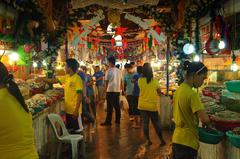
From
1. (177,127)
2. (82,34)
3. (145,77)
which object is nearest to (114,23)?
(82,34)

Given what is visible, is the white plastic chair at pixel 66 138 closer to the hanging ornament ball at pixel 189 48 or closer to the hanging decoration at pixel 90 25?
the hanging ornament ball at pixel 189 48

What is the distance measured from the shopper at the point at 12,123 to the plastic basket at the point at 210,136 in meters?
2.29

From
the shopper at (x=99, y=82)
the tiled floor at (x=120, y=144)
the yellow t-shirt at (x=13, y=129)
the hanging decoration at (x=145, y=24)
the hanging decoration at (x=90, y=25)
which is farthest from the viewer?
the shopper at (x=99, y=82)

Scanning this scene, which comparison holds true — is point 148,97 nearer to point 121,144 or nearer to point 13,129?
point 121,144

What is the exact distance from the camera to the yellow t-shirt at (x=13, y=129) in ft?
11.0

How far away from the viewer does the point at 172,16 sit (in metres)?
11.4

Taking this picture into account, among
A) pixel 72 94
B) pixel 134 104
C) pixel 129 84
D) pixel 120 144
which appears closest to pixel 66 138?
pixel 72 94

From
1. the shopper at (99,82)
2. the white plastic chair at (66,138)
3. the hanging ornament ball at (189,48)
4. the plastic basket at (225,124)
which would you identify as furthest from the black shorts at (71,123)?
the shopper at (99,82)

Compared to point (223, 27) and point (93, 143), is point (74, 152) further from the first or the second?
point (223, 27)

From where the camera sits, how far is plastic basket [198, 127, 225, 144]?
4.66 meters

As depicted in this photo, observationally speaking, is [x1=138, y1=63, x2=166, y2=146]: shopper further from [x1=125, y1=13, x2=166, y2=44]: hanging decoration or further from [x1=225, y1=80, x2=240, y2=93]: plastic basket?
[x1=125, y1=13, x2=166, y2=44]: hanging decoration

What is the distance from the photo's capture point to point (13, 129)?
3379mm

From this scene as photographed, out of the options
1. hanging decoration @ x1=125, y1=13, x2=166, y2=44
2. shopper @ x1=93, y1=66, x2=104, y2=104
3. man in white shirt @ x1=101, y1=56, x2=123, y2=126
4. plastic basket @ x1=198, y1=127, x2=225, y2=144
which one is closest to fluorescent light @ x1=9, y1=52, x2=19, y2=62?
man in white shirt @ x1=101, y1=56, x2=123, y2=126

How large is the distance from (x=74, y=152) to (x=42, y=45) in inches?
178
